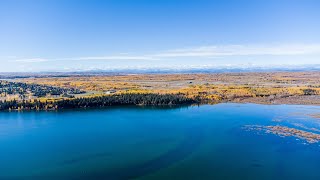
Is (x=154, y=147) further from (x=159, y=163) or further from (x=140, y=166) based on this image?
(x=140, y=166)

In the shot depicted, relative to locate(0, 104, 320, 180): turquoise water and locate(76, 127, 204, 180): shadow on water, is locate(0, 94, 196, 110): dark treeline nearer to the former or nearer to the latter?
locate(0, 104, 320, 180): turquoise water

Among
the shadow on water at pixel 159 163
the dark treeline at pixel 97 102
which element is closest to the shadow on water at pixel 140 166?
the shadow on water at pixel 159 163

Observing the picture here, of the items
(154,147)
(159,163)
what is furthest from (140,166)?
(154,147)

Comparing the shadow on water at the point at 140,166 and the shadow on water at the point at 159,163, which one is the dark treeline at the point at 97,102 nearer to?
the shadow on water at the point at 159,163

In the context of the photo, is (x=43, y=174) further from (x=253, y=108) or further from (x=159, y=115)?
(x=253, y=108)

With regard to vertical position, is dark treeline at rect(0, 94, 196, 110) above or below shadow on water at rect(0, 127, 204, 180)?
above

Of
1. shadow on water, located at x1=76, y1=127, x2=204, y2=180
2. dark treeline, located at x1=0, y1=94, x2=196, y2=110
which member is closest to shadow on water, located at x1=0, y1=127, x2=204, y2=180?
shadow on water, located at x1=76, y1=127, x2=204, y2=180

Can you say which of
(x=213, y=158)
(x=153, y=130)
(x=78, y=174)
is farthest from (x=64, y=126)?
(x=213, y=158)
